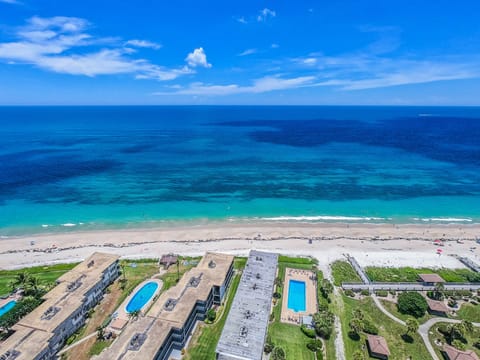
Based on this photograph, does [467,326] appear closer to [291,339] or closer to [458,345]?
[458,345]

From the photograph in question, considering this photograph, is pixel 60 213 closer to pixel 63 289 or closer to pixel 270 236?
pixel 63 289

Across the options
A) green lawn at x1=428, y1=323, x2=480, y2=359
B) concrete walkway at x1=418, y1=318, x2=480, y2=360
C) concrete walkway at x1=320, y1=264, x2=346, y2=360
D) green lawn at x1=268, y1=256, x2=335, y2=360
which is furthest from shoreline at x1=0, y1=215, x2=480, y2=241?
green lawn at x1=428, y1=323, x2=480, y2=359

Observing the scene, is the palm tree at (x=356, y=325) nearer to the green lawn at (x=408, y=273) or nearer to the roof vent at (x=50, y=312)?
the green lawn at (x=408, y=273)

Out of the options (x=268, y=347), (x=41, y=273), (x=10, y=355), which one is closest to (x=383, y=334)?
(x=268, y=347)

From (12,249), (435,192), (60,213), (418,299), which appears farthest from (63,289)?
(435,192)

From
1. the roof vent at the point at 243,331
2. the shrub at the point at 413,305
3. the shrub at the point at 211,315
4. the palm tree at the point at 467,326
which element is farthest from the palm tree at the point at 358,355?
the shrub at the point at 211,315

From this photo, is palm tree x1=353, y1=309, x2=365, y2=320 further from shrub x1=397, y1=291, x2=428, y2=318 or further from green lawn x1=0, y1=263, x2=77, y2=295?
green lawn x1=0, y1=263, x2=77, y2=295
